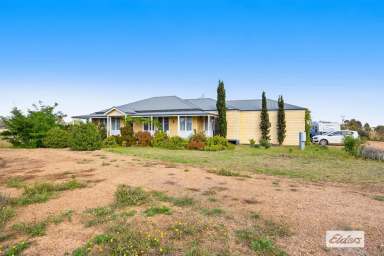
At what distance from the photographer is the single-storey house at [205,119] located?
2183 centimetres

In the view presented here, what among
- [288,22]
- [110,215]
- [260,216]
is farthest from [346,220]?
[288,22]

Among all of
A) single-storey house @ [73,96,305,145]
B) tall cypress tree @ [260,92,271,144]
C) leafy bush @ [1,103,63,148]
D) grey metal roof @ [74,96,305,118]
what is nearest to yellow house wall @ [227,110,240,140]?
single-storey house @ [73,96,305,145]

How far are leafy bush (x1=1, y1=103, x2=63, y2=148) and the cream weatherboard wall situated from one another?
55.5 feet

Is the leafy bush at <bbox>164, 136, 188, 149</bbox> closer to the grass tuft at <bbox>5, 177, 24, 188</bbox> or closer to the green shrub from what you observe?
the green shrub

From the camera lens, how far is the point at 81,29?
17.8m

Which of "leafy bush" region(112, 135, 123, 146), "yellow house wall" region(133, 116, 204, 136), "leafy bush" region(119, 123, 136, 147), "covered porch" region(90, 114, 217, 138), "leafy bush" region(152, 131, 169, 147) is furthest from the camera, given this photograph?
"yellow house wall" region(133, 116, 204, 136)

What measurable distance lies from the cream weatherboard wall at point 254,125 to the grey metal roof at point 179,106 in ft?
2.19

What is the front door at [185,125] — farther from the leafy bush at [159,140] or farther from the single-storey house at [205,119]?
the leafy bush at [159,140]

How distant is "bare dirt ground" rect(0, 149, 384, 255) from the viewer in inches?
127

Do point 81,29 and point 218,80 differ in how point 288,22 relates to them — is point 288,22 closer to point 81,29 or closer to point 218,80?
point 218,80

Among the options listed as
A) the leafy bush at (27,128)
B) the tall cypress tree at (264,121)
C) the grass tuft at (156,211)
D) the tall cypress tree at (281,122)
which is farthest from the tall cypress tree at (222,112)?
the grass tuft at (156,211)

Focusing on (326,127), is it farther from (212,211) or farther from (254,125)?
(212,211)

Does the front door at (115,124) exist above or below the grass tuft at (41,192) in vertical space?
above

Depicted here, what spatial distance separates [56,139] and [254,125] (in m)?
18.0
